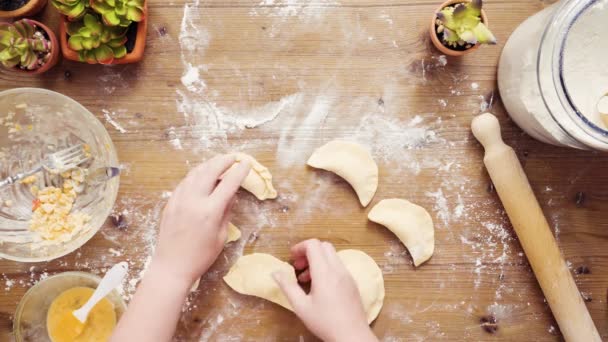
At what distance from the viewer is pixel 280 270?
94 cm

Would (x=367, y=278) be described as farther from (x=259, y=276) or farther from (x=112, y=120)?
(x=112, y=120)

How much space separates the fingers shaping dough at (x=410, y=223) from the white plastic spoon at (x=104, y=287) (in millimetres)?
504

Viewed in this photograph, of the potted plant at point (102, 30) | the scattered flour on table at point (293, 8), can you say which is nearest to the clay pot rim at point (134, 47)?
the potted plant at point (102, 30)

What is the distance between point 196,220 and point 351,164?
0.33 meters

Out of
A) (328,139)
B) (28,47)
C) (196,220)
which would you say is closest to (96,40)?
(28,47)

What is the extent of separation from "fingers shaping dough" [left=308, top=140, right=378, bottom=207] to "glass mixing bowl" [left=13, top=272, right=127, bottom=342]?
1.60ft

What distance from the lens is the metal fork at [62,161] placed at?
0.94 m

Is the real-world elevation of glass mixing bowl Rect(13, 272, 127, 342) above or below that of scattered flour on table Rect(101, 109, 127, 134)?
below

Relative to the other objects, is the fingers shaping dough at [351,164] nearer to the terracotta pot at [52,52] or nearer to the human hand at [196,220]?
the human hand at [196,220]

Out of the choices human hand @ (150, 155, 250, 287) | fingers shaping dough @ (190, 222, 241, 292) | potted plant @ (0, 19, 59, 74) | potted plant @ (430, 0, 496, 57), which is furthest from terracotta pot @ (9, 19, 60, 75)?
potted plant @ (430, 0, 496, 57)

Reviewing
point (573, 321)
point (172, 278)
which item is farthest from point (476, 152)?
point (172, 278)

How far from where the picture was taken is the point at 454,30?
0.87 m

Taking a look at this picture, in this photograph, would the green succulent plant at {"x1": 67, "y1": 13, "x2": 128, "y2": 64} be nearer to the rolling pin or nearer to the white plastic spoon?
the white plastic spoon

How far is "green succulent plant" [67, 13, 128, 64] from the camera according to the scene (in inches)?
34.1
